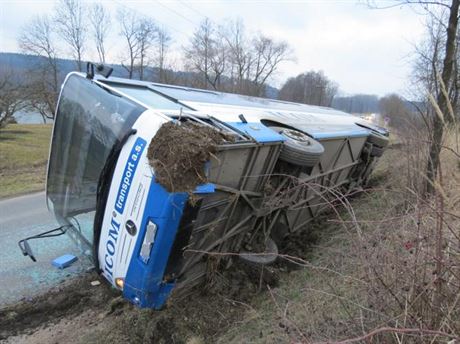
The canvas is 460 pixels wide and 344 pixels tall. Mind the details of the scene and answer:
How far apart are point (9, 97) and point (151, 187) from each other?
1963 centimetres

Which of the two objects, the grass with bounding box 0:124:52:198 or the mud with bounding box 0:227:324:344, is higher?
the mud with bounding box 0:227:324:344

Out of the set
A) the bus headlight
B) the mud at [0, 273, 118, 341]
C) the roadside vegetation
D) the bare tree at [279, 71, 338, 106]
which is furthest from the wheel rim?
the bare tree at [279, 71, 338, 106]

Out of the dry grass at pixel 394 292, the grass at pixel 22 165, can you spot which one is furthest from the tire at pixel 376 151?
the grass at pixel 22 165

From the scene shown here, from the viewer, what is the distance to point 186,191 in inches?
111

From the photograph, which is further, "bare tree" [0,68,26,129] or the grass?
"bare tree" [0,68,26,129]

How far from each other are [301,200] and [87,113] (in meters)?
3.01

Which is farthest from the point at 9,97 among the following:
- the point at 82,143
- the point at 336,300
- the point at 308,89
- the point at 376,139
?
the point at 308,89

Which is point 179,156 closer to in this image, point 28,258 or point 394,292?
point 394,292

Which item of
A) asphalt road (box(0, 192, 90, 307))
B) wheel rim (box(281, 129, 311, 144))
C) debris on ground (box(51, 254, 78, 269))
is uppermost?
wheel rim (box(281, 129, 311, 144))

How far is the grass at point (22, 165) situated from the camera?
899 centimetres

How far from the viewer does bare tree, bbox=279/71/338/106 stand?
68.9 meters

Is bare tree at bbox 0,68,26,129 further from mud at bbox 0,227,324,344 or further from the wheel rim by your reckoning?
the wheel rim

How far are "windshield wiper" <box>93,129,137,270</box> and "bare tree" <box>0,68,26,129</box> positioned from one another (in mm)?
17428

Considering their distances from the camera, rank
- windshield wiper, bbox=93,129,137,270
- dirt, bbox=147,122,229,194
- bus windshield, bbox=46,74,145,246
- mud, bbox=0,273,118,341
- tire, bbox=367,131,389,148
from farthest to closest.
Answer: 1. tire, bbox=367,131,389,148
2. mud, bbox=0,273,118,341
3. bus windshield, bbox=46,74,145,246
4. windshield wiper, bbox=93,129,137,270
5. dirt, bbox=147,122,229,194
